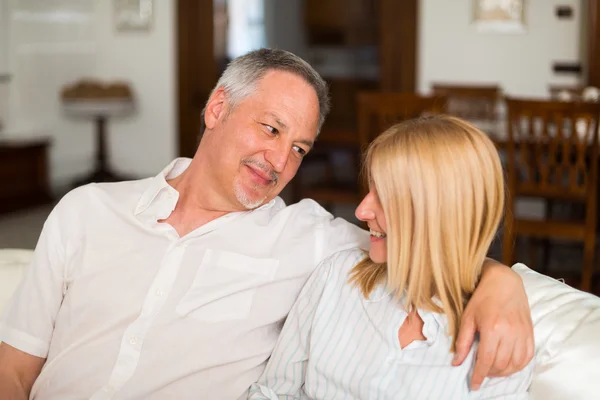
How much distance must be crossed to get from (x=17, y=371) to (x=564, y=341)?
1.02 metres

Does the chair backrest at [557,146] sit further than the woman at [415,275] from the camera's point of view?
Yes

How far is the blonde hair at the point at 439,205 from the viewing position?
47.4 inches

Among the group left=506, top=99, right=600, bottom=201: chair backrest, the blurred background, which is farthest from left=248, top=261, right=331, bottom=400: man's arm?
the blurred background

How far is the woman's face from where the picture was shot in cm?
129

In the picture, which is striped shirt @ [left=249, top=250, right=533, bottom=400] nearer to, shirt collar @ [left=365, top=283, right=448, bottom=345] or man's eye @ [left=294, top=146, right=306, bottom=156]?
shirt collar @ [left=365, top=283, right=448, bottom=345]

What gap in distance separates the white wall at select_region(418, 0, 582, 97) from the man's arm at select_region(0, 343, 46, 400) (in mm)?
4404

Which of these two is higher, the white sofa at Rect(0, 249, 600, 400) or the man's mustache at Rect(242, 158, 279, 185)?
the man's mustache at Rect(242, 158, 279, 185)

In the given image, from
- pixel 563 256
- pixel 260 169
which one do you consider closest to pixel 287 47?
pixel 563 256

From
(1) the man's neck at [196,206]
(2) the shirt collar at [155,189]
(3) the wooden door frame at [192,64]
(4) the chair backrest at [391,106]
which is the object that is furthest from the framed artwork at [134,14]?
(1) the man's neck at [196,206]

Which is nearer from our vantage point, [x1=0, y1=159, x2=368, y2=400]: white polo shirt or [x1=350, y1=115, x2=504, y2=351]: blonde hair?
[x1=350, y1=115, x2=504, y2=351]: blonde hair

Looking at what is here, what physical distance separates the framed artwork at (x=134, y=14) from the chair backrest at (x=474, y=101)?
2563 mm

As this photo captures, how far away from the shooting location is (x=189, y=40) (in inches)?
242

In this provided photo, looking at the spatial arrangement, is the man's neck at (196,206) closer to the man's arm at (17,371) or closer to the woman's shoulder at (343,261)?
the woman's shoulder at (343,261)

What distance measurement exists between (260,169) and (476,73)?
418 centimetres
